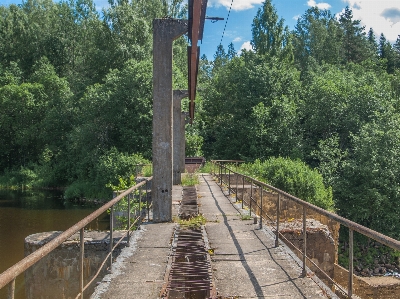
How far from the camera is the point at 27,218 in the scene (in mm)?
23234

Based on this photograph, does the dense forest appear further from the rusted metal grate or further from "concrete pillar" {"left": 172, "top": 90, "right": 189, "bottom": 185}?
the rusted metal grate

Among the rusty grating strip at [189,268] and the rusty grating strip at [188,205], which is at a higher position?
the rusty grating strip at [188,205]

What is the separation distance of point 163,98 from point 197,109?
85.1 ft

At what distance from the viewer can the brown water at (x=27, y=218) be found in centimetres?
1594

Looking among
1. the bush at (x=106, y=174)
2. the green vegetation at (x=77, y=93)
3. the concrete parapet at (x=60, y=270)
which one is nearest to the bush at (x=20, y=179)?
the green vegetation at (x=77, y=93)

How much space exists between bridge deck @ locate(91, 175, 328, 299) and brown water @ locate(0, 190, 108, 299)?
258 inches

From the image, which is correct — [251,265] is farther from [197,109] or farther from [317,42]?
[317,42]

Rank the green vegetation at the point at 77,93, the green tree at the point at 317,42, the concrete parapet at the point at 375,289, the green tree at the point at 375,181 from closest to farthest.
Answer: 1. the concrete parapet at the point at 375,289
2. the green tree at the point at 375,181
3. the green vegetation at the point at 77,93
4. the green tree at the point at 317,42

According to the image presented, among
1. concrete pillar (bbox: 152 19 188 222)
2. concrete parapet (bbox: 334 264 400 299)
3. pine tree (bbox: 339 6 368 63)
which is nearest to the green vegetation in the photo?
concrete parapet (bbox: 334 264 400 299)

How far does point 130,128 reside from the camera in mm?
30797

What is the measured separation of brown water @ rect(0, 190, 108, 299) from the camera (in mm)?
15935

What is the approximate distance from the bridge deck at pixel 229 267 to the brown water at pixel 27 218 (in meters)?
6.56

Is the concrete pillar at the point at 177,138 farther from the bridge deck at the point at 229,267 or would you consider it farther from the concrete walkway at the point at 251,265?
the bridge deck at the point at 229,267

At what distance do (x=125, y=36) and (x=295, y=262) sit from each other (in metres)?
33.4
